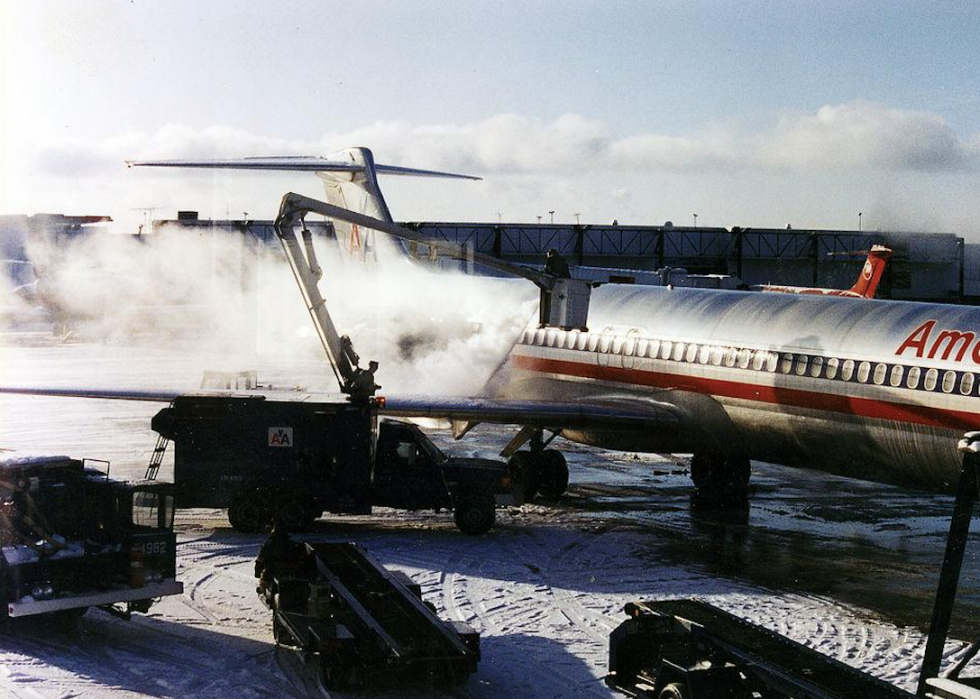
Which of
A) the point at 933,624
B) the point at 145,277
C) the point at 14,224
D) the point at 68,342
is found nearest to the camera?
the point at 933,624

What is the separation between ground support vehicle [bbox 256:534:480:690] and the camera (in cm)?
1323

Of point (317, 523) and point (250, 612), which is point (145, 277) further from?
point (250, 612)

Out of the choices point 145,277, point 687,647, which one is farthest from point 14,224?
point 687,647

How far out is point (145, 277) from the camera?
5291cm

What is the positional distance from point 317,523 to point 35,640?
8457 mm

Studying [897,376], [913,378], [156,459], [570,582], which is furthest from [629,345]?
[156,459]

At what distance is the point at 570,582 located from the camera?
1883 centimetres

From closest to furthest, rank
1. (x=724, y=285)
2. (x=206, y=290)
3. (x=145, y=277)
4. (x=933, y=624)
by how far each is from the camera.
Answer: (x=933, y=624) → (x=206, y=290) → (x=145, y=277) → (x=724, y=285)

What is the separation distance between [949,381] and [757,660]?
969 centimetres

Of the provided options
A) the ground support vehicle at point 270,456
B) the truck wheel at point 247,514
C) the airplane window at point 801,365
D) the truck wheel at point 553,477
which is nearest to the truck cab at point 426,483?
the ground support vehicle at point 270,456

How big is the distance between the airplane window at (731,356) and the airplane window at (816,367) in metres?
1.98

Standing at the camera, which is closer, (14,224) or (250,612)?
(250,612)

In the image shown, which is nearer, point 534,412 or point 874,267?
point 534,412

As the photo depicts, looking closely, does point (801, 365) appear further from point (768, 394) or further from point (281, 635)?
point (281, 635)
